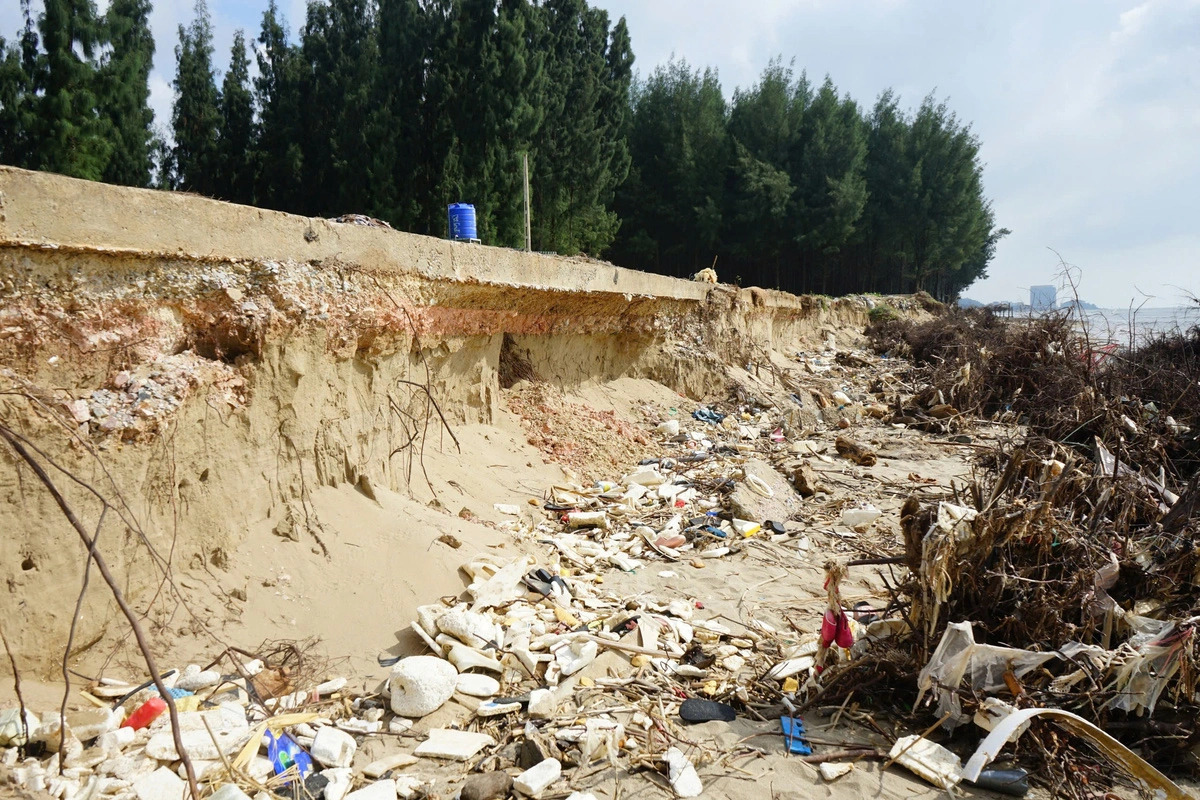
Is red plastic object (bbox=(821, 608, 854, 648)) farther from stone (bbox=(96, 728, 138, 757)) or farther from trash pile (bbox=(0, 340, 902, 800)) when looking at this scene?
stone (bbox=(96, 728, 138, 757))

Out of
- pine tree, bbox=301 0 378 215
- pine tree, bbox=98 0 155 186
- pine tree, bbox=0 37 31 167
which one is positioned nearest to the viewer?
pine tree, bbox=0 37 31 167

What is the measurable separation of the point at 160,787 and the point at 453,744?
975 mm

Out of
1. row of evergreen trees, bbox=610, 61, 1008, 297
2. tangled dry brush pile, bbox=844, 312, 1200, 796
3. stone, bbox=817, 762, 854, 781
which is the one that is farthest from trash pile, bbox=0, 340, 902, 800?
row of evergreen trees, bbox=610, 61, 1008, 297

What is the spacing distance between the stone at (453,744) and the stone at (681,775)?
71 centimetres

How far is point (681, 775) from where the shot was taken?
2.51 m

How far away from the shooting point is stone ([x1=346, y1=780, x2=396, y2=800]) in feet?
7.72

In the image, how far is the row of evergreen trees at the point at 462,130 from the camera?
12141 mm

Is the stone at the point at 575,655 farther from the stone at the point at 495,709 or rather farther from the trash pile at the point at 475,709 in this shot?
the stone at the point at 495,709

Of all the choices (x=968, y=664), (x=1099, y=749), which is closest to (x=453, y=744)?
(x=968, y=664)

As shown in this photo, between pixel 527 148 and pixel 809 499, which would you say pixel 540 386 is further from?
pixel 527 148

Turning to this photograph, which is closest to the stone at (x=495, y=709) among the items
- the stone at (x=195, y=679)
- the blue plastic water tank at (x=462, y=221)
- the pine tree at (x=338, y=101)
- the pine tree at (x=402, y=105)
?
the stone at (x=195, y=679)

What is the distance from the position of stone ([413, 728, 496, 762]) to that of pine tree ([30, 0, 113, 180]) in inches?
483

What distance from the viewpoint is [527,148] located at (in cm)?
1628

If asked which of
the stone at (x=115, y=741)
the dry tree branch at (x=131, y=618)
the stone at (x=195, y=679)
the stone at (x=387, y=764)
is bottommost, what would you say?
the stone at (x=387, y=764)
